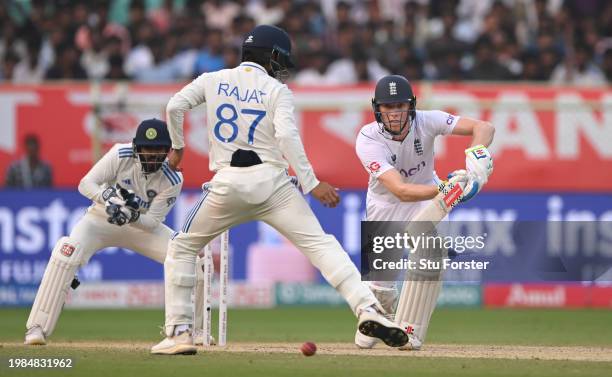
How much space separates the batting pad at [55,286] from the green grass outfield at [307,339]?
0.28 meters

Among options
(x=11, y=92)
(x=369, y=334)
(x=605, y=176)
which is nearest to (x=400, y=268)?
(x=369, y=334)

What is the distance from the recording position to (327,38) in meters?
17.0

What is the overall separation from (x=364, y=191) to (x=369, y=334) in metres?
6.89

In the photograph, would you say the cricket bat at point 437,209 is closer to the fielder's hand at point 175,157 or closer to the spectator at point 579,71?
the fielder's hand at point 175,157

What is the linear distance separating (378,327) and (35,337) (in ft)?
9.68

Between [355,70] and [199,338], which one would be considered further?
[355,70]

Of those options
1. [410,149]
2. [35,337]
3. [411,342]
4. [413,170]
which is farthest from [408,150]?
[35,337]

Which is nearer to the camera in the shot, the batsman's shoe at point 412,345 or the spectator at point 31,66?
the batsman's shoe at point 412,345

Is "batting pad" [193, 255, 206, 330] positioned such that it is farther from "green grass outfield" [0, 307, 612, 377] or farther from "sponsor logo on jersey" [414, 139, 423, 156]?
"sponsor logo on jersey" [414, 139, 423, 156]

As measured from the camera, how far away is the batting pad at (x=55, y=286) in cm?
957

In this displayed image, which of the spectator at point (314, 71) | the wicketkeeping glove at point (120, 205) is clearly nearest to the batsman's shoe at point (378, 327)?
the wicketkeeping glove at point (120, 205)

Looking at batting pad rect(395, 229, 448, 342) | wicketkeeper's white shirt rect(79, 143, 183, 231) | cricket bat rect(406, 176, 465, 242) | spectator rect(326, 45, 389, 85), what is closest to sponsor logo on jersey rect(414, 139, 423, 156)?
cricket bat rect(406, 176, 465, 242)

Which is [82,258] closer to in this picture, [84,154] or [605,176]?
[84,154]
